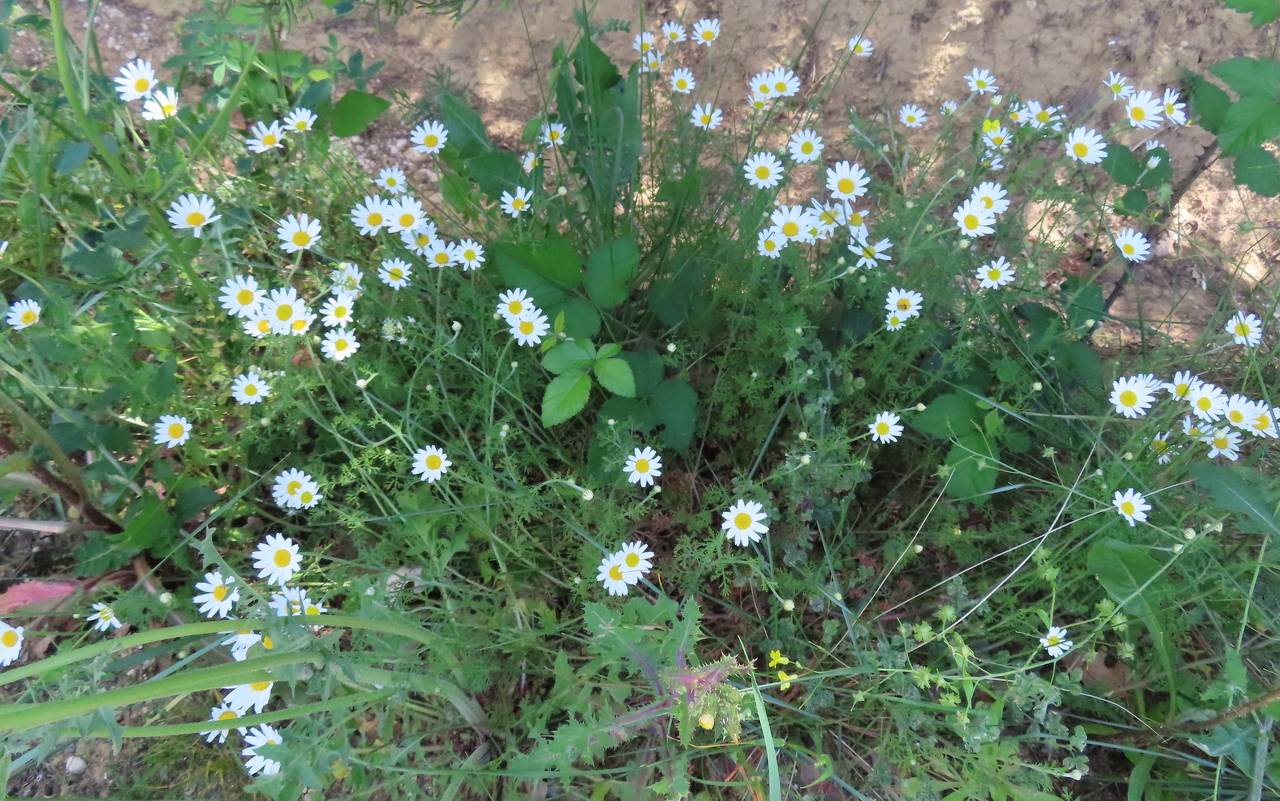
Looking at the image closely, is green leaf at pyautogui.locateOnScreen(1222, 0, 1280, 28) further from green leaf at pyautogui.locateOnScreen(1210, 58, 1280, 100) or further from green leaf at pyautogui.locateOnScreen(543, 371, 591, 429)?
green leaf at pyautogui.locateOnScreen(543, 371, 591, 429)

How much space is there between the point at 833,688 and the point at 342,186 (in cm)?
190

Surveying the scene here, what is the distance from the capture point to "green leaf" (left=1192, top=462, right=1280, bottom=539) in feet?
5.14

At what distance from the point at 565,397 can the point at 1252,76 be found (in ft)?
6.30

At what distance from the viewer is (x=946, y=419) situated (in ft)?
6.14

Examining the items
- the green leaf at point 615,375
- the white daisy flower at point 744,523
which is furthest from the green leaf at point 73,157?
the white daisy flower at point 744,523

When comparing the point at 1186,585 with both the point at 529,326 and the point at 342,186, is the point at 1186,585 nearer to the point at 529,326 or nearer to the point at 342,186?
the point at 529,326

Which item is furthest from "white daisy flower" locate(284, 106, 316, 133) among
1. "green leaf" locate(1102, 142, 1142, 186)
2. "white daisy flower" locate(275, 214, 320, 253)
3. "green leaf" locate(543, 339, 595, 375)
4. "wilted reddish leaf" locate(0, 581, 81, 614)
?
"green leaf" locate(1102, 142, 1142, 186)

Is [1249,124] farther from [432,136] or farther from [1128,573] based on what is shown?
[432,136]

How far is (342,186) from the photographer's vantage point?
89.4 inches

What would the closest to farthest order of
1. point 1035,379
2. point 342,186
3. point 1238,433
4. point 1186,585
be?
1. point 1186,585
2. point 1238,433
3. point 1035,379
4. point 342,186

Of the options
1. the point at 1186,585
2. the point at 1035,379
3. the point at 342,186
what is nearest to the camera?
the point at 1186,585

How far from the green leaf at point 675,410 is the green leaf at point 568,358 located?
246 mm

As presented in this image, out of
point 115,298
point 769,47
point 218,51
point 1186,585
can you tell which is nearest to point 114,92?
point 218,51

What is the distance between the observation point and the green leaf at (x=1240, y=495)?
157 cm
